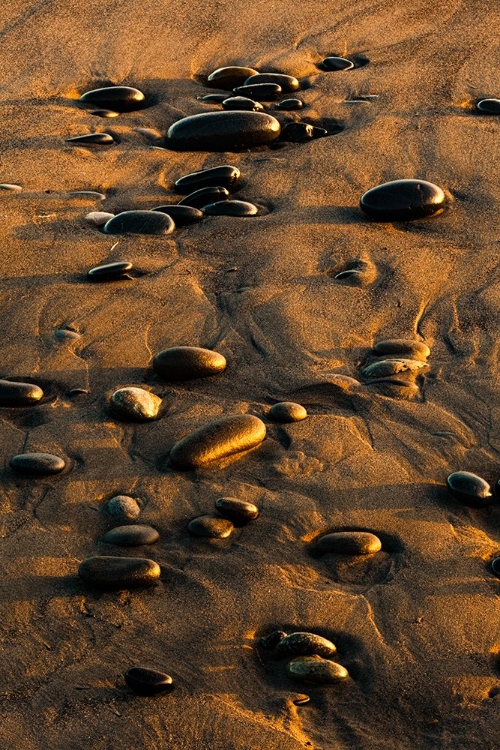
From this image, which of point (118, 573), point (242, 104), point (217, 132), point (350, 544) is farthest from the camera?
point (242, 104)

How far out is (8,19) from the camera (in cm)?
636

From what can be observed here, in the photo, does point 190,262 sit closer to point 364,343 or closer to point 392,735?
point 364,343

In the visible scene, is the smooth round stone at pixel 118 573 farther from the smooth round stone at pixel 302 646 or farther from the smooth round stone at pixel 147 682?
the smooth round stone at pixel 302 646

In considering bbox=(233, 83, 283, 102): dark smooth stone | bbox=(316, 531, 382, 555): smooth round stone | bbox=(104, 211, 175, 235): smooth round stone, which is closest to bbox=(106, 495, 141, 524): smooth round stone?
bbox=(316, 531, 382, 555): smooth round stone

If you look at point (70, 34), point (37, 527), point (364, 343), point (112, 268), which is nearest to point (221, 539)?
point (37, 527)

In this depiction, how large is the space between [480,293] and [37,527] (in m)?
2.10

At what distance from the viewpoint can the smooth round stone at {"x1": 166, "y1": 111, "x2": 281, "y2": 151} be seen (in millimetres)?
5020

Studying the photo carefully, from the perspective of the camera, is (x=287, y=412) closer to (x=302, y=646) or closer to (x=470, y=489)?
(x=470, y=489)

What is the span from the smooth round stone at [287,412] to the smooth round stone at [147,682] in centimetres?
115

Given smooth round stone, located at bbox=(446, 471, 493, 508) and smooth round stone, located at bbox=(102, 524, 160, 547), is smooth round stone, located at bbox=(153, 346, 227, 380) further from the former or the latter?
smooth round stone, located at bbox=(446, 471, 493, 508)

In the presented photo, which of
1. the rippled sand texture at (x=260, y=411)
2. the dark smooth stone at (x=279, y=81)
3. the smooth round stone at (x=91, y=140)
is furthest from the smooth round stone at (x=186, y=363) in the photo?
the dark smooth stone at (x=279, y=81)

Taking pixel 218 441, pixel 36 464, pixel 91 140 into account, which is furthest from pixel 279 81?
pixel 36 464

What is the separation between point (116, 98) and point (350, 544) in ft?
12.0

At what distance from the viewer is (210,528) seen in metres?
2.74
